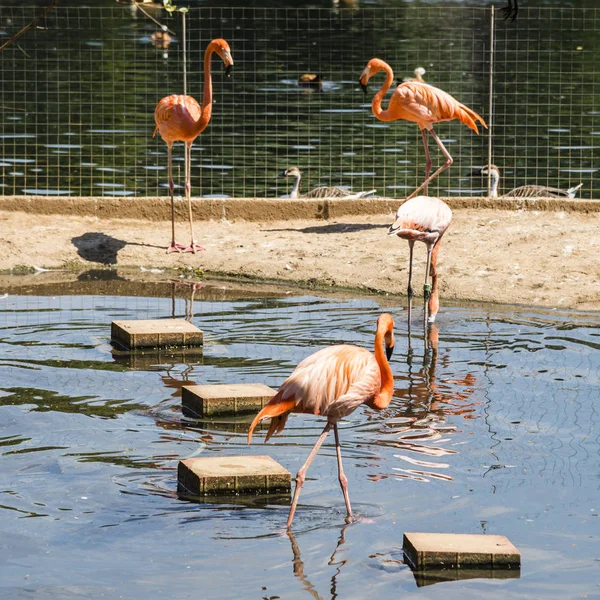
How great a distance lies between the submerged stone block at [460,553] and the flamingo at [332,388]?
2.30ft

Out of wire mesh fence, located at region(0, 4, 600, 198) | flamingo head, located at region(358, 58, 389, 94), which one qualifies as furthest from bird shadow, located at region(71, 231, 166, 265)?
flamingo head, located at region(358, 58, 389, 94)

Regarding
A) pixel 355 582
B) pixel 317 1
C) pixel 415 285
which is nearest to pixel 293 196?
pixel 415 285

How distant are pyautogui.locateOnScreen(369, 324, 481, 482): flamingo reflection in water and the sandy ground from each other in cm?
275

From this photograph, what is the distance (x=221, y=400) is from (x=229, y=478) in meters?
1.67

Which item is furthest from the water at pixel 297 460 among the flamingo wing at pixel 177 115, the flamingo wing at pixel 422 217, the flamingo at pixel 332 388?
the flamingo wing at pixel 177 115

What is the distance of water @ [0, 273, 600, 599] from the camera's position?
5.84 metres

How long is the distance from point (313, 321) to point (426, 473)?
15.2 ft

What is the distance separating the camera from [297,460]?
7559mm

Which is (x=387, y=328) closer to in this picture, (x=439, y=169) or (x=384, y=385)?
(x=384, y=385)

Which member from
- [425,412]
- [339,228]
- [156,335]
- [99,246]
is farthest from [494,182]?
[425,412]

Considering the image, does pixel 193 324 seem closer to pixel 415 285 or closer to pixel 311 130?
pixel 415 285

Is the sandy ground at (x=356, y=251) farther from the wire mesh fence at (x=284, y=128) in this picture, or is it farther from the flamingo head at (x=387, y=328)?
the flamingo head at (x=387, y=328)

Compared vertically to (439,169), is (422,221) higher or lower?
lower

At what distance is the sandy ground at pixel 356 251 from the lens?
13125 mm
